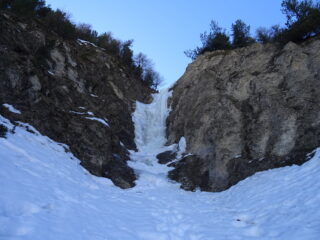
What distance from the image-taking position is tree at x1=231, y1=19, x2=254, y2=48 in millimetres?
23438

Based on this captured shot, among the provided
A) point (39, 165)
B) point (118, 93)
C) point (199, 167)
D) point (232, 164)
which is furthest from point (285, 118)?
point (118, 93)

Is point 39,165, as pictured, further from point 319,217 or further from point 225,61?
point 225,61

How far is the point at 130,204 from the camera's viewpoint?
9.20 metres

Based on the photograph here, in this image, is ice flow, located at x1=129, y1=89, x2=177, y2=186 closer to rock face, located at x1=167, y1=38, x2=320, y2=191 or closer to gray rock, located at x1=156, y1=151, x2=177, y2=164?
gray rock, located at x1=156, y1=151, x2=177, y2=164

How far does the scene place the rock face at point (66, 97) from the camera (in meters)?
12.8

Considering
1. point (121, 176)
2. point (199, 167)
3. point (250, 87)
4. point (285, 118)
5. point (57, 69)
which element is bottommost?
point (121, 176)

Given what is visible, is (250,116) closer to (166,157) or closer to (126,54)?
(166,157)

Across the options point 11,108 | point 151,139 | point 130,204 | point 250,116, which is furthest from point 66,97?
point 250,116

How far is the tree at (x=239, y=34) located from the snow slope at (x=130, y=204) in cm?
1417

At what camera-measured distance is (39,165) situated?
28.3ft

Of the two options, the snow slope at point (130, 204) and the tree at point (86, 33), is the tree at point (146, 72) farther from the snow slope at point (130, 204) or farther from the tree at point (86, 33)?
the snow slope at point (130, 204)

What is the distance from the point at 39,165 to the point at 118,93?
44.0 ft

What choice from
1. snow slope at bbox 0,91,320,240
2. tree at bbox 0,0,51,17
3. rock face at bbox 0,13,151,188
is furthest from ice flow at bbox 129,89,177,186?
tree at bbox 0,0,51,17

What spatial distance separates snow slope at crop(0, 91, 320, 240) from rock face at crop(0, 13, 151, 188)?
118cm
